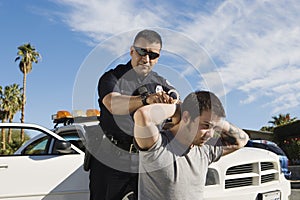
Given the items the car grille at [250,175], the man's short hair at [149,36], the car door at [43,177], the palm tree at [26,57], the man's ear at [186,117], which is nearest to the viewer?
the man's ear at [186,117]

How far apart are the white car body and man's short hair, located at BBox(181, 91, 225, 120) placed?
2.08m

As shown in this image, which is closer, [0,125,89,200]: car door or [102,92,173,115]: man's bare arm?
[102,92,173,115]: man's bare arm

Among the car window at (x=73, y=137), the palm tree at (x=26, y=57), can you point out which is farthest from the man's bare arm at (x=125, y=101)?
the palm tree at (x=26, y=57)

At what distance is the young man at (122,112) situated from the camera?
9.07 ft

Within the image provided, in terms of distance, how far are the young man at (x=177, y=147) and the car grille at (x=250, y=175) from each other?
2170 mm

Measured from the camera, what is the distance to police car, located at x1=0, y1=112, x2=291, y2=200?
13.4ft

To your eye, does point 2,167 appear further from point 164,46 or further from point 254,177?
point 254,177

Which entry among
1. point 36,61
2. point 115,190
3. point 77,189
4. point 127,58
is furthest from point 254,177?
point 36,61

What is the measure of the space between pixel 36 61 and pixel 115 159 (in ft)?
123

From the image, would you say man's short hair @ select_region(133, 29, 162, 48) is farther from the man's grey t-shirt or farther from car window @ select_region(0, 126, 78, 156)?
car window @ select_region(0, 126, 78, 156)

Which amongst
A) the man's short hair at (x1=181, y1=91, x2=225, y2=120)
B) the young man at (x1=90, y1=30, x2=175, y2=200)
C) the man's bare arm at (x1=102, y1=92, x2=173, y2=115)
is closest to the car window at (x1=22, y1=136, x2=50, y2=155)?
the young man at (x1=90, y1=30, x2=175, y2=200)

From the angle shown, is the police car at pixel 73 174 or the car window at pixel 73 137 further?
the car window at pixel 73 137

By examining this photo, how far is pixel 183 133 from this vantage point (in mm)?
2311

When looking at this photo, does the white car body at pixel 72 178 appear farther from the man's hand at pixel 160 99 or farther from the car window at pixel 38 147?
the man's hand at pixel 160 99
